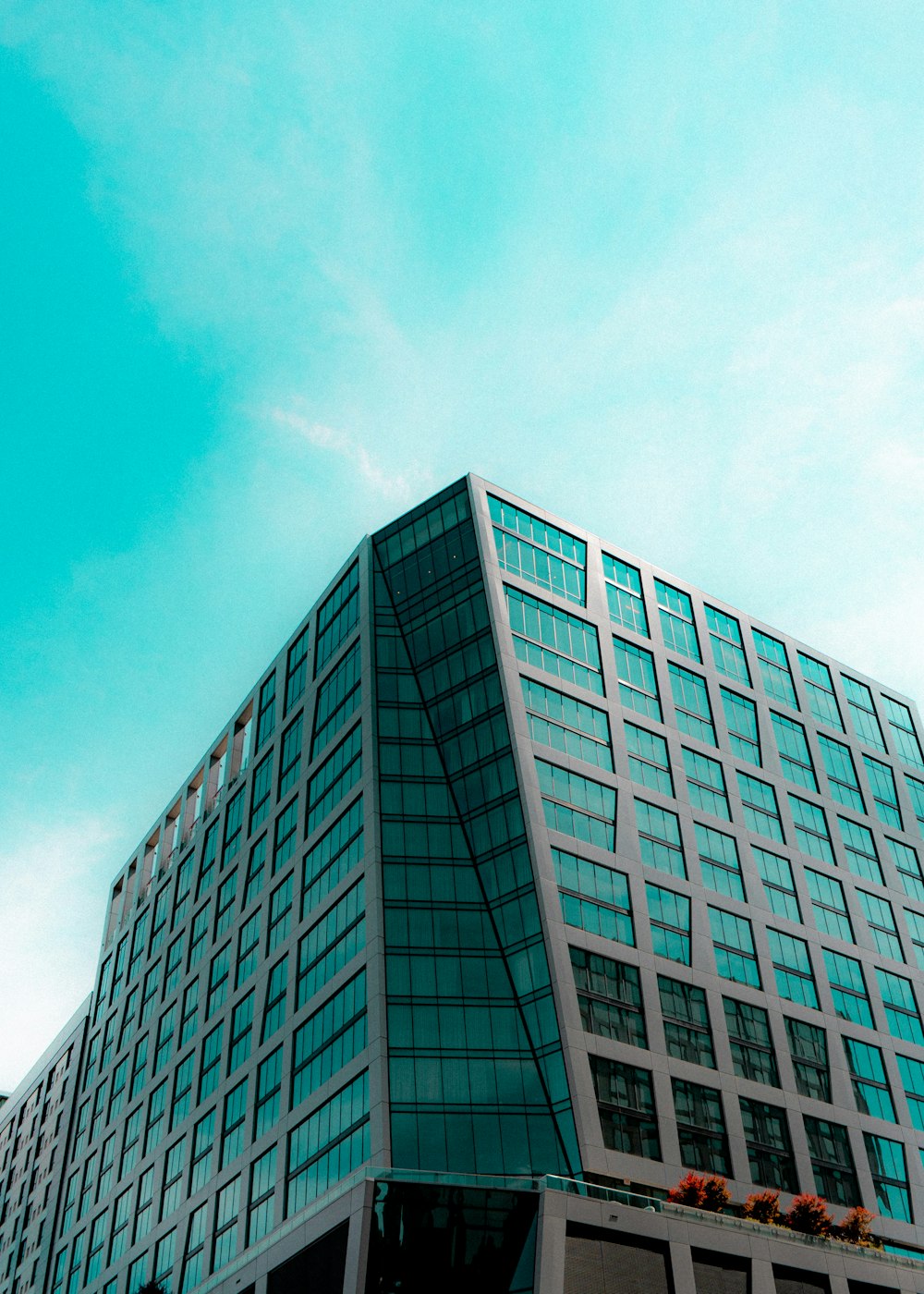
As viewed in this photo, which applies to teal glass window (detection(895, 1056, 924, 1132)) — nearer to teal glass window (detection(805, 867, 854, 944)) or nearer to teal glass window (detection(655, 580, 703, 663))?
teal glass window (detection(805, 867, 854, 944))

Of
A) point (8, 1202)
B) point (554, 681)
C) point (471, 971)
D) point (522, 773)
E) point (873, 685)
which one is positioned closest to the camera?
point (471, 971)

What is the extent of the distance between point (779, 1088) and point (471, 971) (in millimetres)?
19942

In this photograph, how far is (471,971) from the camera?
66688mm

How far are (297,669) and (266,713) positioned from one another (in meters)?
5.89

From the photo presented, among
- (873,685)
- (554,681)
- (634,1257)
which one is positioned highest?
(873,685)

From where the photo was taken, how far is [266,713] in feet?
315

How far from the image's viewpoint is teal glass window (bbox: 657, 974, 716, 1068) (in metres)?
67.9

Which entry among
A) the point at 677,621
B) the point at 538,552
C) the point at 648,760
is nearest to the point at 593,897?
the point at 648,760

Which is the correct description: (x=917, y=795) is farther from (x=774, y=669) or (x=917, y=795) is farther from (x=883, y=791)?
(x=774, y=669)

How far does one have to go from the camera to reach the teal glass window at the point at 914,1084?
76438 mm

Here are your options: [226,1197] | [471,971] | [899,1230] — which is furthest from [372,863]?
[899,1230]

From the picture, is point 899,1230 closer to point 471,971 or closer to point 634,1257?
point 634,1257

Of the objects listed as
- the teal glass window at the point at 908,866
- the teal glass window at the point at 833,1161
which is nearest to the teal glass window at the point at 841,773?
the teal glass window at the point at 908,866

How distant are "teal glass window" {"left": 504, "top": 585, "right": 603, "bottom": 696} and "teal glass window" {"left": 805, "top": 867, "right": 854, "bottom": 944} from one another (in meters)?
20.6
